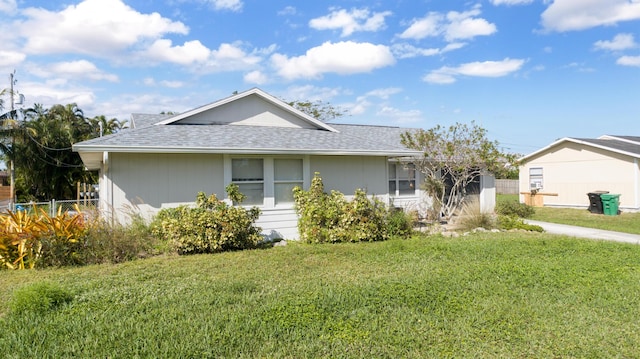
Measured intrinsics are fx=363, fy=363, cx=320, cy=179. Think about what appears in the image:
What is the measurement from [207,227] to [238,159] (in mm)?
2550

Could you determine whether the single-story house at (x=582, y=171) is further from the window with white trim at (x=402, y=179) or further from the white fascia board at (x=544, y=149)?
the window with white trim at (x=402, y=179)

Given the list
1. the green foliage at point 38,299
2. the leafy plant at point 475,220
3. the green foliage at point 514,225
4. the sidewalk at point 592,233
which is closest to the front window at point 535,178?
the sidewalk at point 592,233

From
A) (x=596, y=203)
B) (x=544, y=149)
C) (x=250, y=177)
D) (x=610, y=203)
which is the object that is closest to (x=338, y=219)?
(x=250, y=177)

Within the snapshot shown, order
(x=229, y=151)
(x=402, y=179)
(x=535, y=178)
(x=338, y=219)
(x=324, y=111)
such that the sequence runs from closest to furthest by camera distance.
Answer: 1. (x=229, y=151)
2. (x=338, y=219)
3. (x=402, y=179)
4. (x=535, y=178)
5. (x=324, y=111)

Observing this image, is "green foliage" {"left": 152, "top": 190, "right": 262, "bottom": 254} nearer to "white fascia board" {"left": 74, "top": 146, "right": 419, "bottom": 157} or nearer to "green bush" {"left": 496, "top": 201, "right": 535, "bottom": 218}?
"white fascia board" {"left": 74, "top": 146, "right": 419, "bottom": 157}

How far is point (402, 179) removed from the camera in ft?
48.6

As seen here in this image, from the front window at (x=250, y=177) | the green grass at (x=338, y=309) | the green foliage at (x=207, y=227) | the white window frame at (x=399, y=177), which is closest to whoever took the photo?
the green grass at (x=338, y=309)

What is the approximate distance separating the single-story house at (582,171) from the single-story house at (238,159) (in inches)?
557

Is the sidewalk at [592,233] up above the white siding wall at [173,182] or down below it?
below

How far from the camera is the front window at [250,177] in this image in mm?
10500

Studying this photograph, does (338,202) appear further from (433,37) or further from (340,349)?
(433,37)

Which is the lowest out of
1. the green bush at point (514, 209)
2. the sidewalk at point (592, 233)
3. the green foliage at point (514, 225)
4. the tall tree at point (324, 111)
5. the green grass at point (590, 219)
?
the sidewalk at point (592, 233)

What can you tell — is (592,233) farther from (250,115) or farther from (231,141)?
(250,115)

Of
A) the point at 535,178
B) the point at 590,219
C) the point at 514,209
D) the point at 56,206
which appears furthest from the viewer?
the point at 535,178
